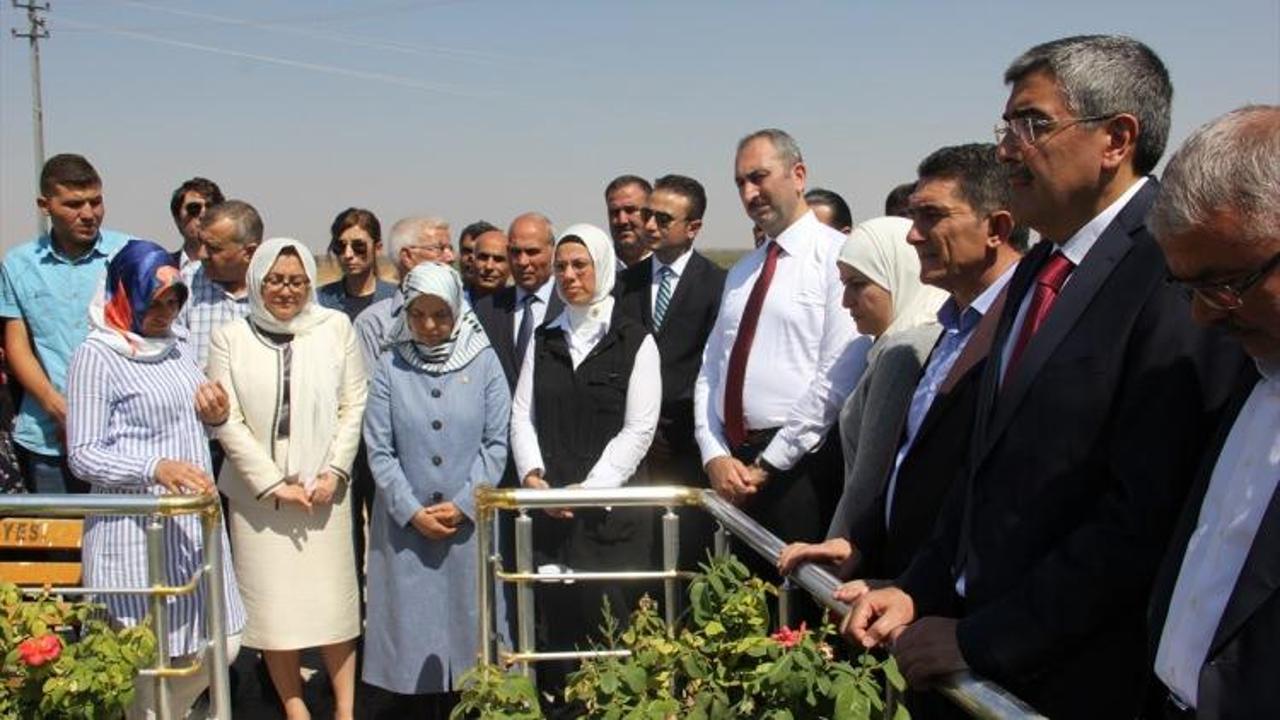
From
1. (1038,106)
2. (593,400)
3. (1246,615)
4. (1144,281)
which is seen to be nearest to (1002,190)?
(1038,106)

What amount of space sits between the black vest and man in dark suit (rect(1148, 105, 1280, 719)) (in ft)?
11.2

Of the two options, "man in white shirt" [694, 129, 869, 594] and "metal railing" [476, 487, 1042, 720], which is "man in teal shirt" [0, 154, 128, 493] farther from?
"man in white shirt" [694, 129, 869, 594]

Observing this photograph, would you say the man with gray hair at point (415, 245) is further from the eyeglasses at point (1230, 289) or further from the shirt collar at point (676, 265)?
the eyeglasses at point (1230, 289)

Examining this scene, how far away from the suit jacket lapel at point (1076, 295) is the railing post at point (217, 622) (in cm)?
296

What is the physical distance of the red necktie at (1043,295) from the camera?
2.52 meters

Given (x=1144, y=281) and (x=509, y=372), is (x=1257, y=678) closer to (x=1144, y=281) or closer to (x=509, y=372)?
(x=1144, y=281)

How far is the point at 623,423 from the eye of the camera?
208 inches

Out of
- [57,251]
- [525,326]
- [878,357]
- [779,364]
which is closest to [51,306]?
[57,251]

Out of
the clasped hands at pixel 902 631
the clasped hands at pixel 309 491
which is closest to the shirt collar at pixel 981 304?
the clasped hands at pixel 902 631

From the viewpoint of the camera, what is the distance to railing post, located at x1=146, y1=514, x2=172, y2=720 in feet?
13.4

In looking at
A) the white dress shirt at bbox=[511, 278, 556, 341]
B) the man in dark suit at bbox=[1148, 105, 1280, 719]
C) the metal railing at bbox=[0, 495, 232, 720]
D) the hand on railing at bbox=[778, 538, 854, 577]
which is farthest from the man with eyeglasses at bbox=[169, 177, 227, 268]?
the man in dark suit at bbox=[1148, 105, 1280, 719]

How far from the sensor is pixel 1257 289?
6.07ft

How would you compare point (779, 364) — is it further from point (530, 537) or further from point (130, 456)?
point (130, 456)

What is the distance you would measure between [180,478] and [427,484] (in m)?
1.04
